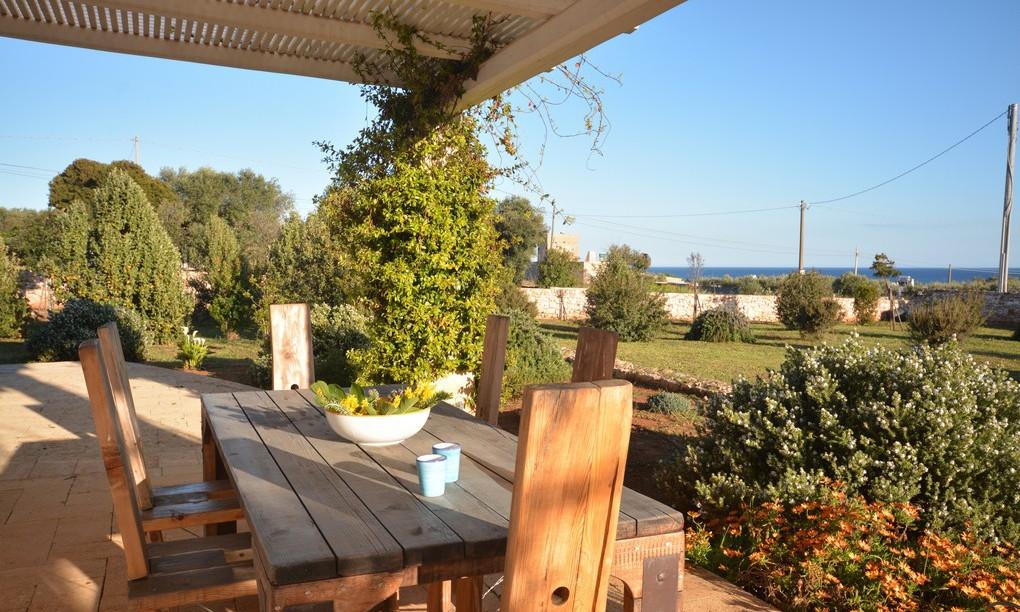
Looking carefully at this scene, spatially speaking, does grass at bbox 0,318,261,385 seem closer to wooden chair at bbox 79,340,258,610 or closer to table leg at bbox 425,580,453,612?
table leg at bbox 425,580,453,612

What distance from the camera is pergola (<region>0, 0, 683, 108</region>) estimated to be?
314cm

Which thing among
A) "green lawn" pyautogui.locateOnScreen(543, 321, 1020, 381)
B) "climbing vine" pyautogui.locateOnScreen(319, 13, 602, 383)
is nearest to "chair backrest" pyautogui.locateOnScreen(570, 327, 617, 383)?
"climbing vine" pyautogui.locateOnScreen(319, 13, 602, 383)

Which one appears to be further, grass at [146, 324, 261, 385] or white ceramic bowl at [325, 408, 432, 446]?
grass at [146, 324, 261, 385]

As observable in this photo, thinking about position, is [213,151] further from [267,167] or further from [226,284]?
[226,284]

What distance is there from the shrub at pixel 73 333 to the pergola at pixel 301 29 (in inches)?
228

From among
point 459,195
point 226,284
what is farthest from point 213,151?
point 459,195

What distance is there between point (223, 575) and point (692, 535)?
6.47 feet

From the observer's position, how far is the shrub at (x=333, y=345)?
632cm

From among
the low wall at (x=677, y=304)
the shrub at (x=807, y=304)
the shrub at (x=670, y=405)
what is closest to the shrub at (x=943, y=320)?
the shrub at (x=807, y=304)

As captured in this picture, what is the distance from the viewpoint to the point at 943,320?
1170 centimetres

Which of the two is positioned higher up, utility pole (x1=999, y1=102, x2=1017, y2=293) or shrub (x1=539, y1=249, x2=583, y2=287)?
utility pole (x1=999, y1=102, x2=1017, y2=293)

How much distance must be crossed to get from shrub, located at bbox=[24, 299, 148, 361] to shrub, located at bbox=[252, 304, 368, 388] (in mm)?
2450

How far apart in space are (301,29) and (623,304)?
10.3m

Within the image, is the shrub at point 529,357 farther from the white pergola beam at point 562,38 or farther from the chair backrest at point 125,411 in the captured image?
the chair backrest at point 125,411
